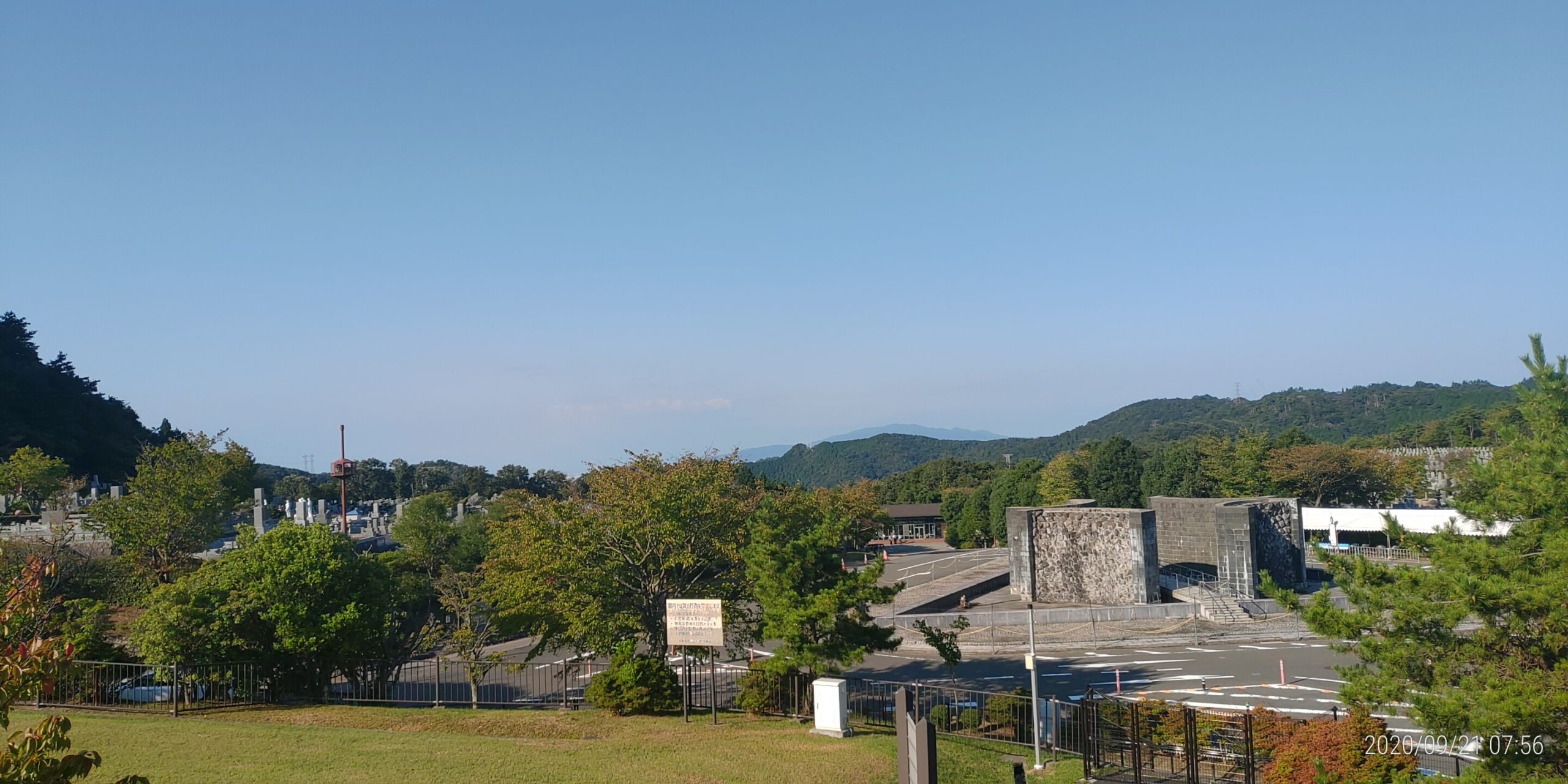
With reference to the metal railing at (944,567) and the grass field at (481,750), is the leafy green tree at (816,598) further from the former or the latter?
the metal railing at (944,567)

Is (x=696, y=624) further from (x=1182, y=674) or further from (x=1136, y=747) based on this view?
(x=1182, y=674)

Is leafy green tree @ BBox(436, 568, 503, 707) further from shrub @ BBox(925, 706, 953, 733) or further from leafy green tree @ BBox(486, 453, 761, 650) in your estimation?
shrub @ BBox(925, 706, 953, 733)

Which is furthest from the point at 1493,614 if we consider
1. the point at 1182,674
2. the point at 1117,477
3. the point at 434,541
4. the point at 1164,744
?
the point at 1117,477

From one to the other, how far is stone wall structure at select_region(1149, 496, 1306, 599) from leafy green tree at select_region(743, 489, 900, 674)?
81.3 feet

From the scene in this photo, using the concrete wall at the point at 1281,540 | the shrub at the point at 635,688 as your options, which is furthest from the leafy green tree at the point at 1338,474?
the shrub at the point at 635,688

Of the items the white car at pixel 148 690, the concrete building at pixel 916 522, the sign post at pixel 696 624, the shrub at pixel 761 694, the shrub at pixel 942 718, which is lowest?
the concrete building at pixel 916 522

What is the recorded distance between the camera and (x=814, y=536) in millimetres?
18141

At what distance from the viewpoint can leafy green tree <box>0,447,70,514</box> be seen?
48969mm

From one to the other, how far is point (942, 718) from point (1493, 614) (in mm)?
9717

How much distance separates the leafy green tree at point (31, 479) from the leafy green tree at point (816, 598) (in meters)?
49.0

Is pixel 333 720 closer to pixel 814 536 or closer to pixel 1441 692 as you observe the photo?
pixel 814 536

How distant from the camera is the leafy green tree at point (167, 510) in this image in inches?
1102

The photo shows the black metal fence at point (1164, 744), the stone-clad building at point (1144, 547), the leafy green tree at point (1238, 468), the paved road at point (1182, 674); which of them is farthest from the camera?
the leafy green tree at point (1238, 468)

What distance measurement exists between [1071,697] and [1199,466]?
151ft
